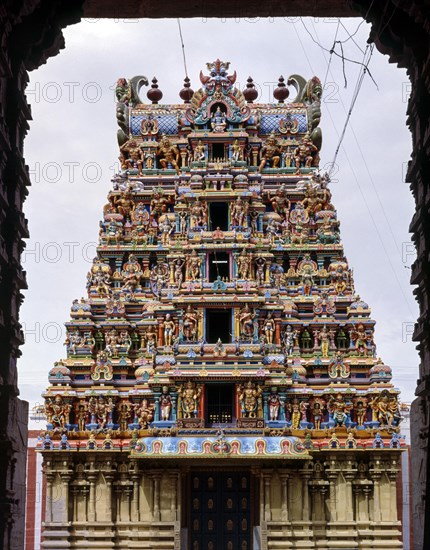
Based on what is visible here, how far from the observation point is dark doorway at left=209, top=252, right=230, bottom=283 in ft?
107

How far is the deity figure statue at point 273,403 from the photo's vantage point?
3000 centimetres

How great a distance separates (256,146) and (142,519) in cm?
1509

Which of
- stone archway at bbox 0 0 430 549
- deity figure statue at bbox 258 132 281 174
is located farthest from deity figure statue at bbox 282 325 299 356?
stone archway at bbox 0 0 430 549

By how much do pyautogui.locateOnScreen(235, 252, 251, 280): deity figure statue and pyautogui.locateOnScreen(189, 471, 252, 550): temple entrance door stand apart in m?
6.93

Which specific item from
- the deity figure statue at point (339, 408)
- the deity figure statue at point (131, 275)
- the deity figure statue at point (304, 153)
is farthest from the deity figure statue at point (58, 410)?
the deity figure statue at point (304, 153)

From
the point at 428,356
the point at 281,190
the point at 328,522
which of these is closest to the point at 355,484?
the point at 328,522

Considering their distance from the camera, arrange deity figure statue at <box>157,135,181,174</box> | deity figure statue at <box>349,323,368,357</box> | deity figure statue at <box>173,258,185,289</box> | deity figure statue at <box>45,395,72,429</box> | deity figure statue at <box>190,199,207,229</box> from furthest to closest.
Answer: deity figure statue at <box>157,135,181,174</box>
deity figure statue at <box>190,199,207,229</box>
deity figure statue at <box>173,258,185,289</box>
deity figure statue at <box>349,323,368,357</box>
deity figure statue at <box>45,395,72,429</box>

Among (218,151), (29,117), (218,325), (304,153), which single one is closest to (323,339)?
(218,325)

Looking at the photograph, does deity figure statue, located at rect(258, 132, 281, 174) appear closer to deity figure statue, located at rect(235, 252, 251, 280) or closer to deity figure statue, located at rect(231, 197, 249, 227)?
deity figure statue, located at rect(231, 197, 249, 227)

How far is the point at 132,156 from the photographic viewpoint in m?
36.3

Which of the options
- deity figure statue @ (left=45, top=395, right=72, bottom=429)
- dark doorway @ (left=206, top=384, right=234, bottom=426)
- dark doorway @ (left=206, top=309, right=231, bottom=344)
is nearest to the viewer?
dark doorway @ (left=206, top=384, right=234, bottom=426)

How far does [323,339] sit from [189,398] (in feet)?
17.9

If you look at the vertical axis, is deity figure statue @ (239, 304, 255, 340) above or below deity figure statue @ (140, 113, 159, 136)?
below

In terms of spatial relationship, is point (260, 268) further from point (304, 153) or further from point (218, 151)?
point (304, 153)
